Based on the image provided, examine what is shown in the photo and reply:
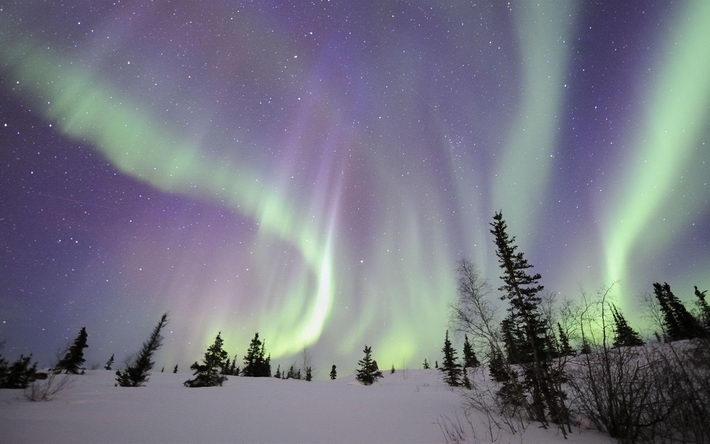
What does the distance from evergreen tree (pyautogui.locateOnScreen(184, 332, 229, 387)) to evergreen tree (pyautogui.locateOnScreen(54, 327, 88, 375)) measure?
67.1ft

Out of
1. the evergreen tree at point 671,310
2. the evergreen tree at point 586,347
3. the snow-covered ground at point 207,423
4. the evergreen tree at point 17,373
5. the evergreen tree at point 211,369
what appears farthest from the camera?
the evergreen tree at point 671,310

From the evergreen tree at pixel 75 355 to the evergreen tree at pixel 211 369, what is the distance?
20.4 m

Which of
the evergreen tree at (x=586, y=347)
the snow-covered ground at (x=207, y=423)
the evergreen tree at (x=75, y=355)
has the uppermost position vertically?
the evergreen tree at (x=75, y=355)

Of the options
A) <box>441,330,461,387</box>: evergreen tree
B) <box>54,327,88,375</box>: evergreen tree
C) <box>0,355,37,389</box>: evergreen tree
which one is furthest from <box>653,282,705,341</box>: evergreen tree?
<box>54,327,88,375</box>: evergreen tree

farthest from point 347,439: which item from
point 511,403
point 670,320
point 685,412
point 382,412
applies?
point 670,320

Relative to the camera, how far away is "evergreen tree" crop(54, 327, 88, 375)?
3850 centimetres

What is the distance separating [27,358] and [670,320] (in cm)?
8336

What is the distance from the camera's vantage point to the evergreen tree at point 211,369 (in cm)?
2856

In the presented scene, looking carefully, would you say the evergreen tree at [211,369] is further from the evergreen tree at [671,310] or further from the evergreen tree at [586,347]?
the evergreen tree at [671,310]

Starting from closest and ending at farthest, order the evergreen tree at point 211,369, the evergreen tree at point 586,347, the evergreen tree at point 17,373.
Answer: the evergreen tree at point 586,347, the evergreen tree at point 17,373, the evergreen tree at point 211,369

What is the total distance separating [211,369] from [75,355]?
957 inches

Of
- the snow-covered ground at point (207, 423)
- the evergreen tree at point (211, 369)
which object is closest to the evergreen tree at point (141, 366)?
the evergreen tree at point (211, 369)

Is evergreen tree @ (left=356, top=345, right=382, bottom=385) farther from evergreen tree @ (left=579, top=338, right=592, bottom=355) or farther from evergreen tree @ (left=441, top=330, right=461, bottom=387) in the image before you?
evergreen tree @ (left=579, top=338, right=592, bottom=355)

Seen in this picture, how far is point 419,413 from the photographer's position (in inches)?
568
